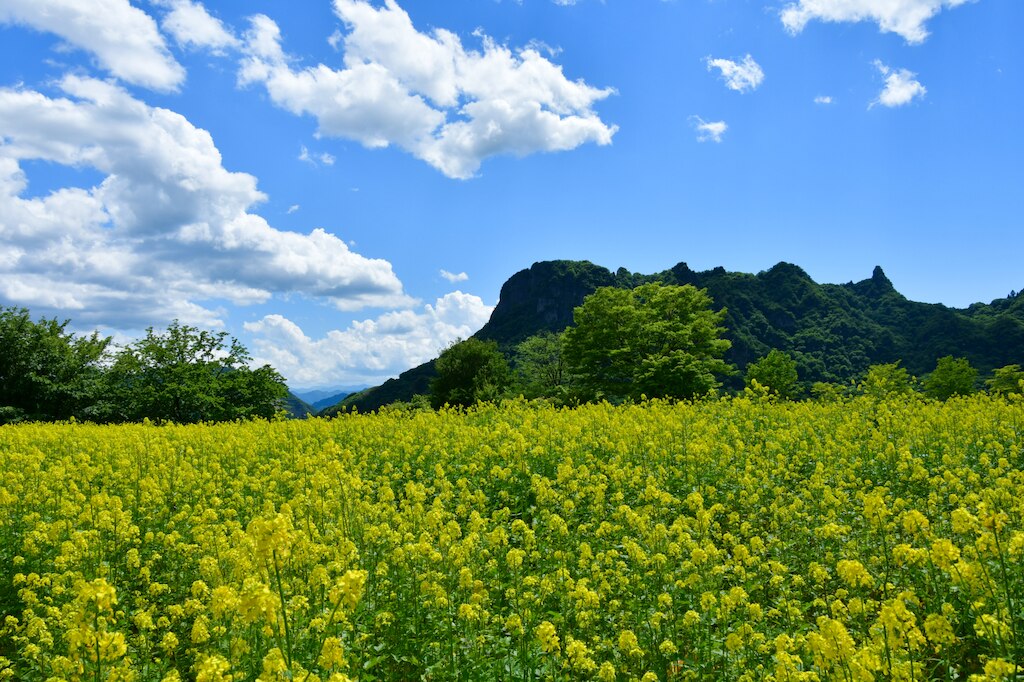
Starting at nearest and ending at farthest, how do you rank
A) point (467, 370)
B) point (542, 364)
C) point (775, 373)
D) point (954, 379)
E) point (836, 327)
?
point (954, 379) < point (467, 370) < point (542, 364) < point (775, 373) < point (836, 327)

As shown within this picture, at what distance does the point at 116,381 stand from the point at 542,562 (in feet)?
140

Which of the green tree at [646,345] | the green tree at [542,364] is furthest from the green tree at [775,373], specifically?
the green tree at [646,345]

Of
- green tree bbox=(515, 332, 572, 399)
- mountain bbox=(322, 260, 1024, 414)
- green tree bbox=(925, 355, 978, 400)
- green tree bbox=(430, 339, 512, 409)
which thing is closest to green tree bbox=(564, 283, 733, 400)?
green tree bbox=(430, 339, 512, 409)

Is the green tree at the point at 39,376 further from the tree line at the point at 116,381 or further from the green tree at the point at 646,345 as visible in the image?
the green tree at the point at 646,345

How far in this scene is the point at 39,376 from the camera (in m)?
35.1

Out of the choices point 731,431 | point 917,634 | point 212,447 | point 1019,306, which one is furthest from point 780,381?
point 1019,306

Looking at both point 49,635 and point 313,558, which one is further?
point 313,558

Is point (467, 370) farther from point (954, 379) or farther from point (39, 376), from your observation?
point (954, 379)

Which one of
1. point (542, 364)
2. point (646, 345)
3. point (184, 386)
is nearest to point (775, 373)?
point (542, 364)

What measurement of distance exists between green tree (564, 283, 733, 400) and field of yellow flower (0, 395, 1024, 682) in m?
22.1

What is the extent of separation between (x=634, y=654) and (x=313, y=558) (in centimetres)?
331

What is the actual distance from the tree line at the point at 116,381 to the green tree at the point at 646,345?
926 inches

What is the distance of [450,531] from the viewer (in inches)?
239

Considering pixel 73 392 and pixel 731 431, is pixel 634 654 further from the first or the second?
pixel 73 392
